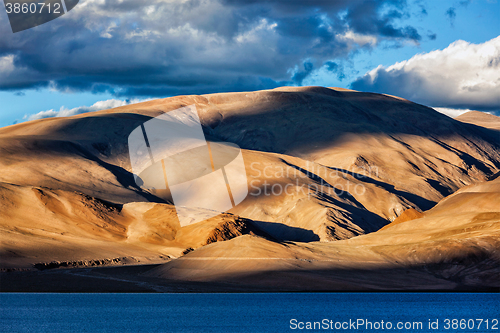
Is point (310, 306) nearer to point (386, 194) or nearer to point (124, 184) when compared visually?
point (124, 184)

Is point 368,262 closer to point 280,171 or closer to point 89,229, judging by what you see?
point 89,229

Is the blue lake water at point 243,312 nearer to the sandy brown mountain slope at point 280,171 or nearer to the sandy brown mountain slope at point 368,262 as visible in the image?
the sandy brown mountain slope at point 368,262

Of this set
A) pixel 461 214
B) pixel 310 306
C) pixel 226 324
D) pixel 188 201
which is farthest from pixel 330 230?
pixel 226 324

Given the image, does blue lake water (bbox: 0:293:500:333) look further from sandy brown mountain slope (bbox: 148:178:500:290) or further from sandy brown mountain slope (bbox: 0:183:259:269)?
sandy brown mountain slope (bbox: 0:183:259:269)

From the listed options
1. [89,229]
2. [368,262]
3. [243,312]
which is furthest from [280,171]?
[243,312]

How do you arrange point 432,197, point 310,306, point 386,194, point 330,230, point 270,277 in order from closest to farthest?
1. point 310,306
2. point 270,277
3. point 330,230
4. point 386,194
5. point 432,197
